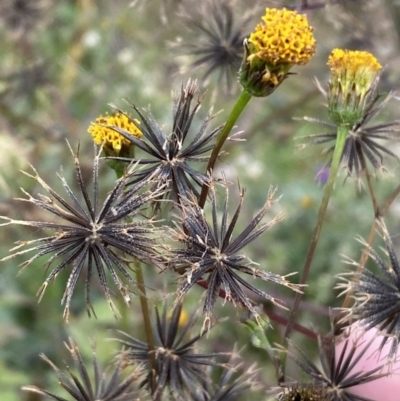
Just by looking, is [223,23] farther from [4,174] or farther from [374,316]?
[4,174]

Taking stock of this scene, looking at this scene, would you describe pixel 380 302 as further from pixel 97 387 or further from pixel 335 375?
pixel 97 387

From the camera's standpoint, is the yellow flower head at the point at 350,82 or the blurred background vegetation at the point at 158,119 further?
the blurred background vegetation at the point at 158,119

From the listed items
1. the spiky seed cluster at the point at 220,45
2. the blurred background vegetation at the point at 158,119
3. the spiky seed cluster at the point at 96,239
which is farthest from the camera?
the blurred background vegetation at the point at 158,119

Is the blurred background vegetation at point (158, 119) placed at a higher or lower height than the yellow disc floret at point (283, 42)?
higher

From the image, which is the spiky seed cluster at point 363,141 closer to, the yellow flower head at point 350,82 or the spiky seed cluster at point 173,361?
the yellow flower head at point 350,82

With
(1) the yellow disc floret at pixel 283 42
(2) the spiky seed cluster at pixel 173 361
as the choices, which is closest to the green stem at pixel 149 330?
(2) the spiky seed cluster at pixel 173 361

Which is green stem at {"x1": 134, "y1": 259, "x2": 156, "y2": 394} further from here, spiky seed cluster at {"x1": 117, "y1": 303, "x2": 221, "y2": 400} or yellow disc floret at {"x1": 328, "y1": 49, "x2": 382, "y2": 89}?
yellow disc floret at {"x1": 328, "y1": 49, "x2": 382, "y2": 89}
